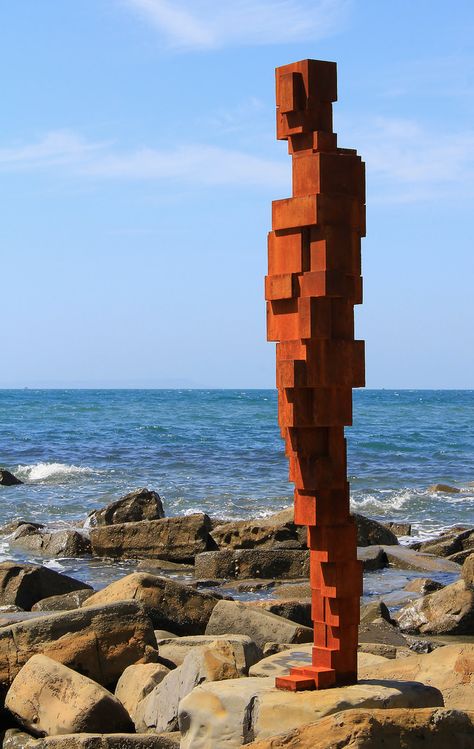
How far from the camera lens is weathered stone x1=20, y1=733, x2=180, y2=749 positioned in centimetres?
747

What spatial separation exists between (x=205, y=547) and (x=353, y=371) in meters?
11.0

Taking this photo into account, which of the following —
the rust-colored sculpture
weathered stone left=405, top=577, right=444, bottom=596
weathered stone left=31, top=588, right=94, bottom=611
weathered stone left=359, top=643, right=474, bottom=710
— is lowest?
weathered stone left=405, top=577, right=444, bottom=596

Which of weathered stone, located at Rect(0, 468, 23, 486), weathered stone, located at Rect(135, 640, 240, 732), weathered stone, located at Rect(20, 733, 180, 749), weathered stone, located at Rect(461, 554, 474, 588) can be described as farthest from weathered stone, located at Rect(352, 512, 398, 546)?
weathered stone, located at Rect(0, 468, 23, 486)

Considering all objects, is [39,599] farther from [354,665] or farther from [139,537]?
[354,665]

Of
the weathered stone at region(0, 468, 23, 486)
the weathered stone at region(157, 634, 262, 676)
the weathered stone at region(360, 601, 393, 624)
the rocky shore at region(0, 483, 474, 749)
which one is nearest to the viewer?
the rocky shore at region(0, 483, 474, 749)

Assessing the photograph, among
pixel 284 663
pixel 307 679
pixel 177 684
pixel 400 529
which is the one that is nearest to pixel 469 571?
pixel 400 529

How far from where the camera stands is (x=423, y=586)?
15.2 meters

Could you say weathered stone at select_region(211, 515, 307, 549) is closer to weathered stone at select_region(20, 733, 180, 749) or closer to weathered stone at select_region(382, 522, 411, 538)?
weathered stone at select_region(382, 522, 411, 538)

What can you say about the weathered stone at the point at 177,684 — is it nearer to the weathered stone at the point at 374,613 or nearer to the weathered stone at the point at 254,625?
the weathered stone at the point at 254,625

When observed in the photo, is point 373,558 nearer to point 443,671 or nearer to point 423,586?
point 423,586

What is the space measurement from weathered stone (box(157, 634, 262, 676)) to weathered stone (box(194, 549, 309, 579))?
610 cm

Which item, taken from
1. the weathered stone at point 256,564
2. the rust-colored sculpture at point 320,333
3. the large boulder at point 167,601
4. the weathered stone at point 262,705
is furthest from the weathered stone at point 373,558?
the weathered stone at point 262,705

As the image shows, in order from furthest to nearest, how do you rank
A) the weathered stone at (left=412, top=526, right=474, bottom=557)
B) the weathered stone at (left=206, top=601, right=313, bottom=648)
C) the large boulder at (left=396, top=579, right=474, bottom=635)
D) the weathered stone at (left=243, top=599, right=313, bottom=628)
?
1. the weathered stone at (left=412, top=526, right=474, bottom=557)
2. the large boulder at (left=396, top=579, right=474, bottom=635)
3. the weathered stone at (left=243, top=599, right=313, bottom=628)
4. the weathered stone at (left=206, top=601, right=313, bottom=648)

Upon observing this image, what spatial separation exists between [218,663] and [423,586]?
Answer: 7579 mm
